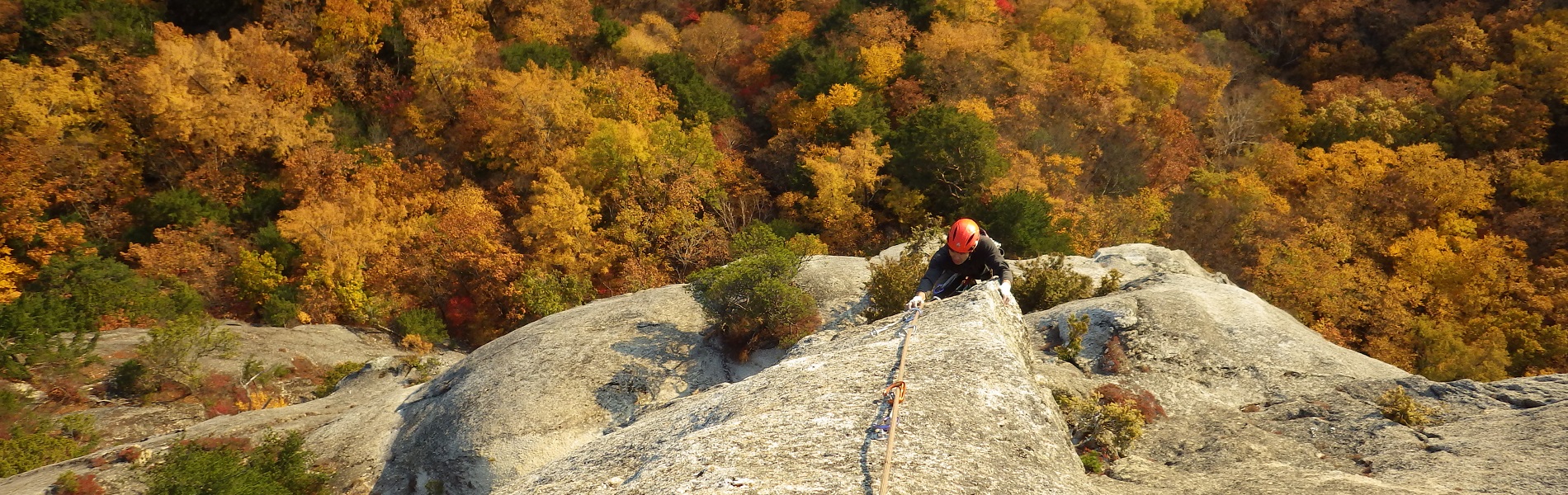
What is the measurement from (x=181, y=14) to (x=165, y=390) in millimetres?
36567

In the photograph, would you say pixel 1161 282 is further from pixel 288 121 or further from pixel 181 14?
pixel 181 14

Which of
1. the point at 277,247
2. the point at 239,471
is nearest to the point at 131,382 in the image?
the point at 239,471

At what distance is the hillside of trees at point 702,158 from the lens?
39.2m

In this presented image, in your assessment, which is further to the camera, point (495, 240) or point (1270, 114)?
point (1270, 114)

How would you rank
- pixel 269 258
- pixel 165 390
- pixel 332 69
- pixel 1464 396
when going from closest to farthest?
1. pixel 1464 396
2. pixel 165 390
3. pixel 269 258
4. pixel 332 69

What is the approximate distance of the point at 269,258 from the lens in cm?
3988

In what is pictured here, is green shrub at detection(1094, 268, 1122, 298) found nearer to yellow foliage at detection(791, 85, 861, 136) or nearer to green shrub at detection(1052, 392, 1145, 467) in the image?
green shrub at detection(1052, 392, 1145, 467)

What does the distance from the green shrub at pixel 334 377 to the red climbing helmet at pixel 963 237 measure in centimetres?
1950

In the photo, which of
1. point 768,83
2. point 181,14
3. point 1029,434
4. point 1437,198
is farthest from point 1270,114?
point 181,14

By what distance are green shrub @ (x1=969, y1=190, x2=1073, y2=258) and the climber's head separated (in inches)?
925

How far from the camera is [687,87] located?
168 ft

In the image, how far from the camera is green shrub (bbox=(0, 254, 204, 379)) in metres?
27.1

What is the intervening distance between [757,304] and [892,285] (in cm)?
289

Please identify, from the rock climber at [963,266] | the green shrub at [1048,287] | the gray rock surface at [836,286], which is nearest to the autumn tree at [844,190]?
the gray rock surface at [836,286]
